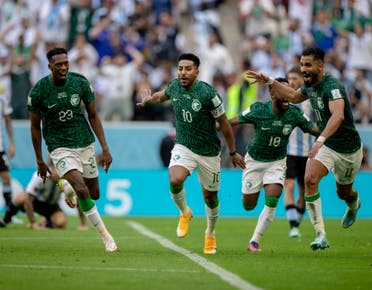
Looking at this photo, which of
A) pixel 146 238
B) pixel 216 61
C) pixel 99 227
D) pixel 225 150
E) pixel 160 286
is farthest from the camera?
pixel 216 61

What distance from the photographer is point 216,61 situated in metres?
26.0

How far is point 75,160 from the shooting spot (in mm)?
13141

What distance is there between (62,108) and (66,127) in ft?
0.82

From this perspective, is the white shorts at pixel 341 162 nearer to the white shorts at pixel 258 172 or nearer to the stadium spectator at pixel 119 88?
the white shorts at pixel 258 172

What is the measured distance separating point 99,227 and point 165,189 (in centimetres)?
964

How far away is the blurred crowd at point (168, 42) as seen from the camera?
81.2 ft

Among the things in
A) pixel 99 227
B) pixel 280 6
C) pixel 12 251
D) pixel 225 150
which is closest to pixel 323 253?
pixel 99 227

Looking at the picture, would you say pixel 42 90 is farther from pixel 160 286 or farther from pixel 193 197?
pixel 193 197

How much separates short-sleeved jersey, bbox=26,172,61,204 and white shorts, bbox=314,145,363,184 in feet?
20.2

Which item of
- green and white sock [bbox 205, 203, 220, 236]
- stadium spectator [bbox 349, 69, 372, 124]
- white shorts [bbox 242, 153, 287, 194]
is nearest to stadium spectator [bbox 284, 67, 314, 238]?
white shorts [bbox 242, 153, 287, 194]

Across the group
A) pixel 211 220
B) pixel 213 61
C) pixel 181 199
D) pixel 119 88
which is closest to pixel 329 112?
pixel 211 220

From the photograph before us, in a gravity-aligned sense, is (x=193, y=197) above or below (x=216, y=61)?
below

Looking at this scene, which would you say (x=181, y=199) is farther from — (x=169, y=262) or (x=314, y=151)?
(x=314, y=151)

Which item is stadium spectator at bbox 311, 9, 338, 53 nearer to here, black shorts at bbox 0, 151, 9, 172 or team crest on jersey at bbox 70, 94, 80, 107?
black shorts at bbox 0, 151, 9, 172
